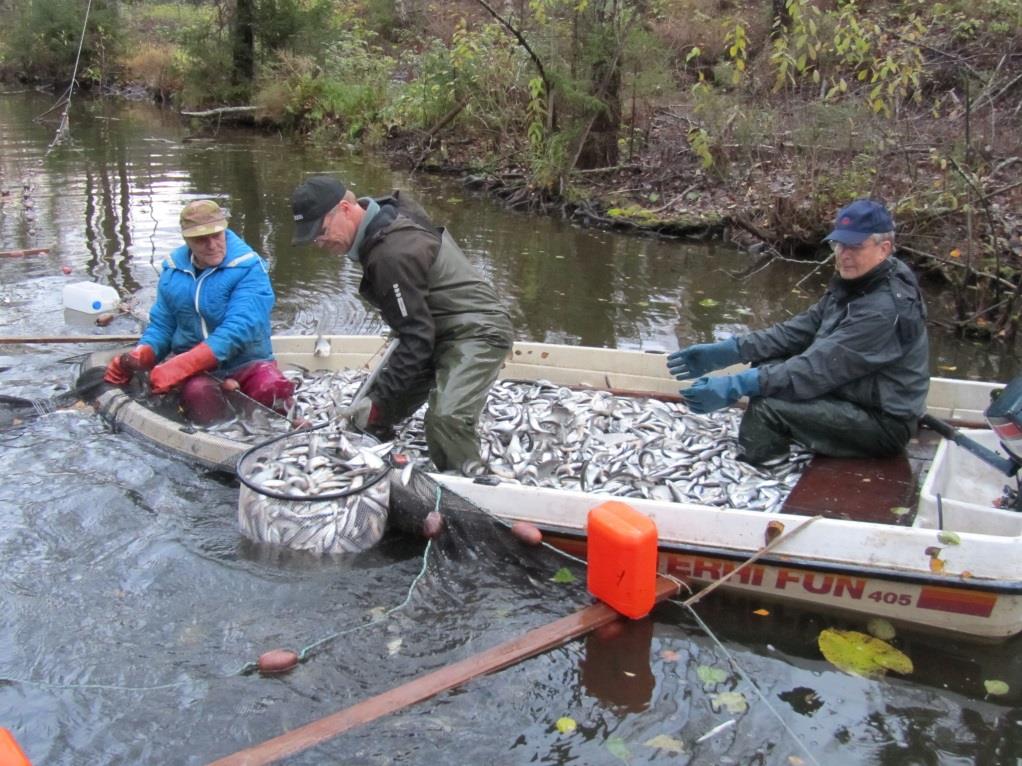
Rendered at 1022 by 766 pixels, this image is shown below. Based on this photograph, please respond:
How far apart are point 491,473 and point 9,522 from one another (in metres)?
3.07

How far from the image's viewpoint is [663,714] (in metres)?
4.40

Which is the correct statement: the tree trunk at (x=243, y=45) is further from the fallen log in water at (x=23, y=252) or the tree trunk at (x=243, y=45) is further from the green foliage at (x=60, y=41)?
the fallen log in water at (x=23, y=252)

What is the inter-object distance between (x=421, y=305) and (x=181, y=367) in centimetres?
203

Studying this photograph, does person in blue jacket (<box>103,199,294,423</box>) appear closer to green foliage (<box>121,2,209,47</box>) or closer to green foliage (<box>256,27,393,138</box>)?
green foliage (<box>256,27,393,138</box>)

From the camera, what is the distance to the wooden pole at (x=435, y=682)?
3.85m

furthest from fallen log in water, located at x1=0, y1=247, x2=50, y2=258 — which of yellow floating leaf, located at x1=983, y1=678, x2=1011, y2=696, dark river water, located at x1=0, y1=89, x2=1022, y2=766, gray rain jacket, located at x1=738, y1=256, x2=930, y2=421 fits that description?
yellow floating leaf, located at x1=983, y1=678, x2=1011, y2=696

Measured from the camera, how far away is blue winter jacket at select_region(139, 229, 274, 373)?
21.7ft

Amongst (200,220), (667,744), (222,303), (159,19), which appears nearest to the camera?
(667,744)

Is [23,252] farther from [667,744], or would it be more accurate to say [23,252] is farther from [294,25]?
[294,25]

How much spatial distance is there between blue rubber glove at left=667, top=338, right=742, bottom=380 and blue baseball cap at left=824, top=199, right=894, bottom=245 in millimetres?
1284

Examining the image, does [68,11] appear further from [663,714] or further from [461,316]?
[663,714]

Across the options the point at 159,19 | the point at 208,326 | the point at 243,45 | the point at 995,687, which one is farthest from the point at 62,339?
the point at 159,19

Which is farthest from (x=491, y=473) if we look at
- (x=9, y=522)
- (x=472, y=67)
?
(x=472, y=67)

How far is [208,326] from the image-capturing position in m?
6.80
